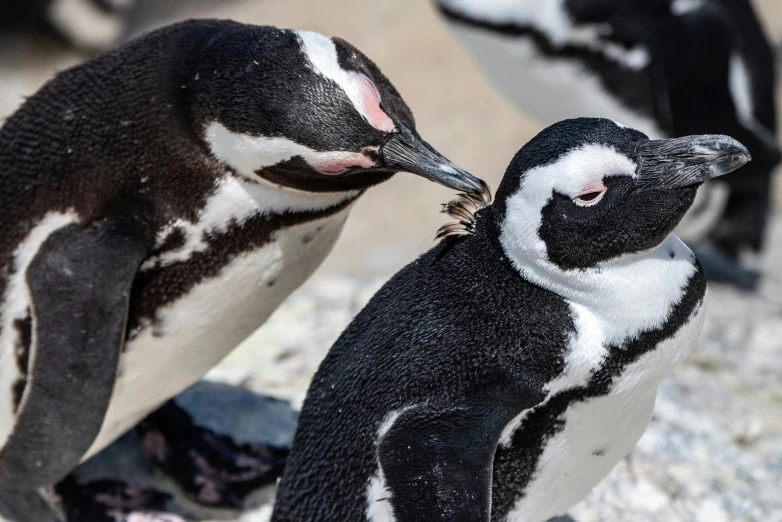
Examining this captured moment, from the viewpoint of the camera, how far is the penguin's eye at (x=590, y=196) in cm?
190

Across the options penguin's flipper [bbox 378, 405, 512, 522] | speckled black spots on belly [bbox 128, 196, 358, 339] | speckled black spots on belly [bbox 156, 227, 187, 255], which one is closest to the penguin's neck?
penguin's flipper [bbox 378, 405, 512, 522]

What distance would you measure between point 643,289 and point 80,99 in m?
1.30

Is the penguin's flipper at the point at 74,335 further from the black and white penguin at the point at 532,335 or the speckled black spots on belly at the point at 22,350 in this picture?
the black and white penguin at the point at 532,335

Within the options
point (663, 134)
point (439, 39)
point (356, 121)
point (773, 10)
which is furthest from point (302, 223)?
point (773, 10)

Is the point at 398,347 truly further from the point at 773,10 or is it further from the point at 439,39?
the point at 773,10

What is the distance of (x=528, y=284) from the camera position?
1980 mm

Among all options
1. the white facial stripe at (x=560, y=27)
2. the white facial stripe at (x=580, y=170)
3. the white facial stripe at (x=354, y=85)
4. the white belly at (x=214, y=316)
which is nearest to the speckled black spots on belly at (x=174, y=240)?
the white belly at (x=214, y=316)

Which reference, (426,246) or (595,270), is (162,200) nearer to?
(595,270)

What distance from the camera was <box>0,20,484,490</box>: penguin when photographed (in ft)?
7.37

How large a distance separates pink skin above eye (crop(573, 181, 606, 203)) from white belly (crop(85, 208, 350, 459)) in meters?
0.73

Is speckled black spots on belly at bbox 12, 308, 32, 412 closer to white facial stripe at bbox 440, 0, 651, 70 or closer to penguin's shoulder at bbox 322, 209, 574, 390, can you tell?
penguin's shoulder at bbox 322, 209, 574, 390

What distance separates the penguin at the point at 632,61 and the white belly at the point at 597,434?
2.58 meters

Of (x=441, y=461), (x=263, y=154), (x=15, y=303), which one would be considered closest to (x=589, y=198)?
(x=441, y=461)

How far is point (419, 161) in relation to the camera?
2152mm
